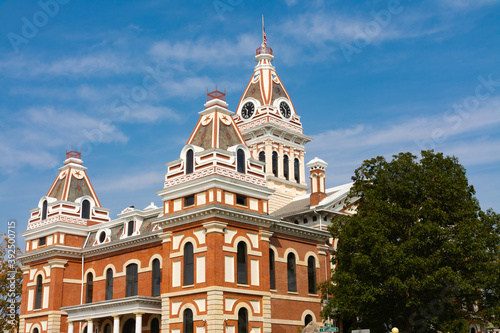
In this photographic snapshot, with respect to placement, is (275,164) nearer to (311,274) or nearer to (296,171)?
(296,171)

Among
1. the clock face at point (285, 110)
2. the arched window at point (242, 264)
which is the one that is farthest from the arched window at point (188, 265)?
the clock face at point (285, 110)

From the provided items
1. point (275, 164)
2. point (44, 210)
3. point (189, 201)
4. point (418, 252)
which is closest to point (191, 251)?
point (189, 201)

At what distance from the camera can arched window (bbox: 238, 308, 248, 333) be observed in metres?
37.3

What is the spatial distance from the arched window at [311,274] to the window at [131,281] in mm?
12816

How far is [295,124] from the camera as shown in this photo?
65.4 metres

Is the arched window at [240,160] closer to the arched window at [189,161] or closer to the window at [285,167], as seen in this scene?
the arched window at [189,161]

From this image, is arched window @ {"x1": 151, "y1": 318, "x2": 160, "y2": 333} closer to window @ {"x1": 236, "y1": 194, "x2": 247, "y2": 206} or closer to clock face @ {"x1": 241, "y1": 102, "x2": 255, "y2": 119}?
window @ {"x1": 236, "y1": 194, "x2": 247, "y2": 206}

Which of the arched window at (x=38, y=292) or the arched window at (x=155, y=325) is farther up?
the arched window at (x=38, y=292)

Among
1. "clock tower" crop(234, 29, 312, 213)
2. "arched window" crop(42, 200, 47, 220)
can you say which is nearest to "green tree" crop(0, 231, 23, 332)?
"arched window" crop(42, 200, 47, 220)

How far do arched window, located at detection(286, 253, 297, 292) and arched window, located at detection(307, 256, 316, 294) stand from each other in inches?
65.9

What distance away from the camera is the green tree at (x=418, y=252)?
34594 millimetres

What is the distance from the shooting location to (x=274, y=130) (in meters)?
62.7

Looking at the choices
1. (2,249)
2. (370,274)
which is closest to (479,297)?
(370,274)

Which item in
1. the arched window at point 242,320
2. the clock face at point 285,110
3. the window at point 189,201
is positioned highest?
the clock face at point 285,110
